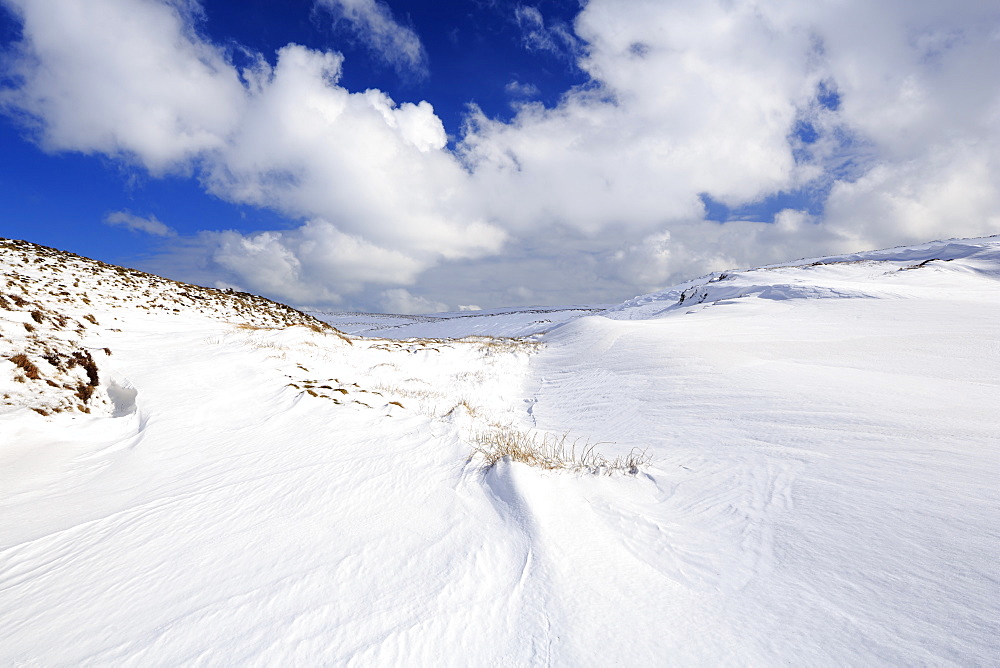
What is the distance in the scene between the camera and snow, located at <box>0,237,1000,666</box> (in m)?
1.76

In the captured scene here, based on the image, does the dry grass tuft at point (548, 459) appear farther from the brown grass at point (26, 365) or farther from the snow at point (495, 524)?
the brown grass at point (26, 365)

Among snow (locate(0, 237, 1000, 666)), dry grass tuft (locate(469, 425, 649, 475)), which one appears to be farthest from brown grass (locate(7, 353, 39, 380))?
dry grass tuft (locate(469, 425, 649, 475))

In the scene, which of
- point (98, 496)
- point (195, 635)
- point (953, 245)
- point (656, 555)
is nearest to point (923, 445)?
point (656, 555)

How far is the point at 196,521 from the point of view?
291 centimetres

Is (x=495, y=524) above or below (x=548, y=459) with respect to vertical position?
below

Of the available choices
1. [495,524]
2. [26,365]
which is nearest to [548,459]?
[495,524]

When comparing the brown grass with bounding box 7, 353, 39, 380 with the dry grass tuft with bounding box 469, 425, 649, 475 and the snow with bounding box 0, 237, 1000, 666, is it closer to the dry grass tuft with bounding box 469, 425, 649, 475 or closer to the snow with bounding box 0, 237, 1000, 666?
the snow with bounding box 0, 237, 1000, 666

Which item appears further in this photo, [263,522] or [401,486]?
[401,486]

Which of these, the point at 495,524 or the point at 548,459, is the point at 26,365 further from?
the point at 548,459

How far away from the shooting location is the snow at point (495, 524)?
1761 millimetres

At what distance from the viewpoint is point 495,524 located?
2.72 m

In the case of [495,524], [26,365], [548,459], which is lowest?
[495,524]

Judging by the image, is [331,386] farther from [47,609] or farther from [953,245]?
[953,245]

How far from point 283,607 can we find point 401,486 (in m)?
1.40
